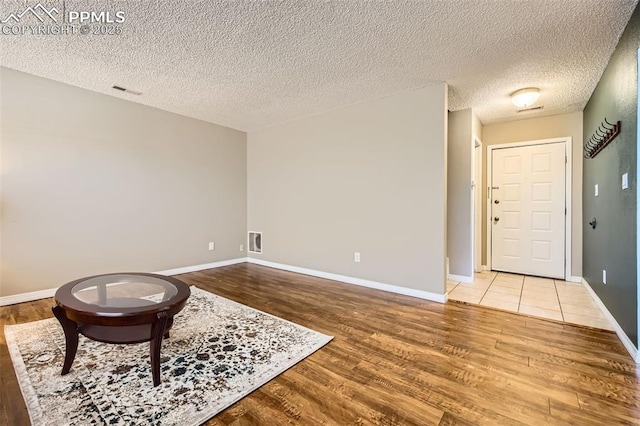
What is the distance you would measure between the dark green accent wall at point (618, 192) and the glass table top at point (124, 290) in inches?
130

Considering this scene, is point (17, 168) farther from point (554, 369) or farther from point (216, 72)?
point (554, 369)

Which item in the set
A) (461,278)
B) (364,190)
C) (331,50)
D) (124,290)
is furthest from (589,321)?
(124,290)

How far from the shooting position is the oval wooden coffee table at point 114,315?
1.57m

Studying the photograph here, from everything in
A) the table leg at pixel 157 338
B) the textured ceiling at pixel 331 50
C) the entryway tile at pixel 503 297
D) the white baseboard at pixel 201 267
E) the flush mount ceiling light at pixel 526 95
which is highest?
the textured ceiling at pixel 331 50

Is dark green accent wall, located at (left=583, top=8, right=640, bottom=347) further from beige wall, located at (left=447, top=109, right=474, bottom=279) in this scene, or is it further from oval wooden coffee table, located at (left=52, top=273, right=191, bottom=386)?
oval wooden coffee table, located at (left=52, top=273, right=191, bottom=386)

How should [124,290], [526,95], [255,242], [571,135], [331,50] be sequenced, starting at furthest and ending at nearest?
[255,242] < [571,135] < [526,95] < [331,50] < [124,290]

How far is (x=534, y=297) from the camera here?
334 centimetres

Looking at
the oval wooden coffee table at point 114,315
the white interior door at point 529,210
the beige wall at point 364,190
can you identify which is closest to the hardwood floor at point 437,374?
the oval wooden coffee table at point 114,315

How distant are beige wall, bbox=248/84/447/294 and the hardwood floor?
0.81 meters

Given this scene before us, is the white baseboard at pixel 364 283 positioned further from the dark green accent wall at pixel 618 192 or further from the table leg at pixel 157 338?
the table leg at pixel 157 338

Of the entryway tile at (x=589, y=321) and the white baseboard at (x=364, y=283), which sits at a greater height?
the white baseboard at (x=364, y=283)

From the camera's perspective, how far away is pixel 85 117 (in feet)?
11.4

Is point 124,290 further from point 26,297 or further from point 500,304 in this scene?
point 500,304

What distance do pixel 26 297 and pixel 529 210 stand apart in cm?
666
